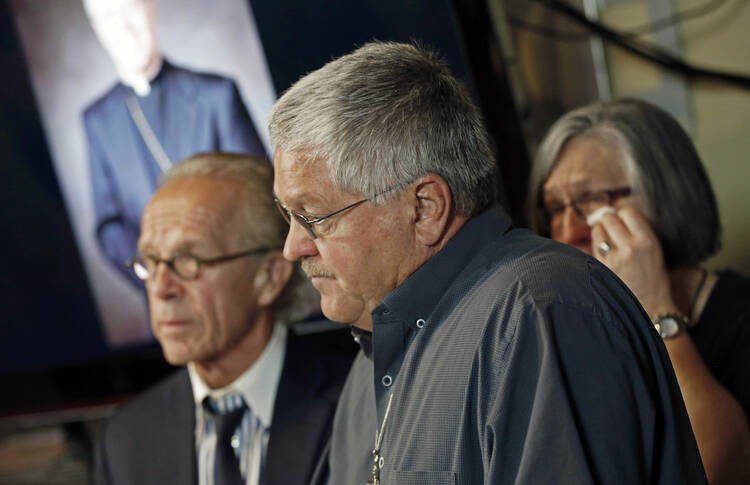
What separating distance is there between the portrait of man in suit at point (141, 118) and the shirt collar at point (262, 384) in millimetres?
Answer: 759

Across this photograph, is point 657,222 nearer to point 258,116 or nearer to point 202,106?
point 258,116

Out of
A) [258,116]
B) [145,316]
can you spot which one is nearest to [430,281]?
[258,116]

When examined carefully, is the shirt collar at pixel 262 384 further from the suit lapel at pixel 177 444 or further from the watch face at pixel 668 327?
the watch face at pixel 668 327

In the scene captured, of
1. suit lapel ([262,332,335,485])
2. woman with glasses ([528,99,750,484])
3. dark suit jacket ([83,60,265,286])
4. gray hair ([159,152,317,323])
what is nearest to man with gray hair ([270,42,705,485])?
suit lapel ([262,332,335,485])

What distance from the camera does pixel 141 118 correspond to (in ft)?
8.93

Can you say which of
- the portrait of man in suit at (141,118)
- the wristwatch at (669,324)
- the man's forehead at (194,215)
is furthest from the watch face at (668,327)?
the portrait of man in suit at (141,118)

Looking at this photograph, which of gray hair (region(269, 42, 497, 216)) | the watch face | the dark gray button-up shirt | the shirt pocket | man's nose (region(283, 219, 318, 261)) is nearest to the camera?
the dark gray button-up shirt

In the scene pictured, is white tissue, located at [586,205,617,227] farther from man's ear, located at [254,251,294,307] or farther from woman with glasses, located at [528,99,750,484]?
man's ear, located at [254,251,294,307]

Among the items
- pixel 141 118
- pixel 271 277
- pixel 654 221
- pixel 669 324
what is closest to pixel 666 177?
pixel 654 221

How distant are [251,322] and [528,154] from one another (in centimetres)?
96

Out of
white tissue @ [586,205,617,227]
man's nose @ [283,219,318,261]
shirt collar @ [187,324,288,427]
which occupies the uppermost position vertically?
man's nose @ [283,219,318,261]

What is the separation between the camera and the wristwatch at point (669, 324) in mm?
1633

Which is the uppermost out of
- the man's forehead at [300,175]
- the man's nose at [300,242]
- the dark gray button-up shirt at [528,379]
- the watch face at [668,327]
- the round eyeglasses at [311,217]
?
the man's forehead at [300,175]

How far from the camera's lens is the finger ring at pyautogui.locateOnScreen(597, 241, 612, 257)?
1752mm
